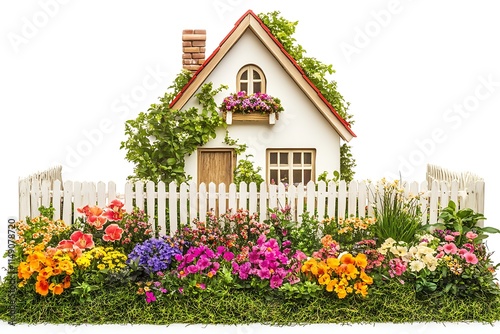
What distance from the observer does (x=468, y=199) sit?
12.3 meters

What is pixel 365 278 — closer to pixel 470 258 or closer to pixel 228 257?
pixel 470 258

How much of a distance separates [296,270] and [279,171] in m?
3.32

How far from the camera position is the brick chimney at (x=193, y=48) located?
540 inches

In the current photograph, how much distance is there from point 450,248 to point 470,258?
0.38 metres

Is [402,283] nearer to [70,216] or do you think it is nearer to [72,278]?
[72,278]

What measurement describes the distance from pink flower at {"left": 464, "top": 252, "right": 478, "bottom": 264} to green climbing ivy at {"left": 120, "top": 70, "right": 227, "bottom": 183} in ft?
17.0

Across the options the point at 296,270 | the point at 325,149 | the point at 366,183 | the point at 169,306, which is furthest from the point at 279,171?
the point at 169,306

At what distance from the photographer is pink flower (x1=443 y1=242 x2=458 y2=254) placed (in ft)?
35.8

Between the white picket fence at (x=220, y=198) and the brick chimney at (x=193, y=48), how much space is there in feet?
9.34

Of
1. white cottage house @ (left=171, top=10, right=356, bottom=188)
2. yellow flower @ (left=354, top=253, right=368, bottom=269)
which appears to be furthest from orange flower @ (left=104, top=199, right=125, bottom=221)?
yellow flower @ (left=354, top=253, right=368, bottom=269)

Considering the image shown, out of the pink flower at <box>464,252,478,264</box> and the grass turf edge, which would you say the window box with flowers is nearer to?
the grass turf edge

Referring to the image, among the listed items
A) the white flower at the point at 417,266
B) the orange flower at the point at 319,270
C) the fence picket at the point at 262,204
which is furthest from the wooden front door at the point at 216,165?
the white flower at the point at 417,266

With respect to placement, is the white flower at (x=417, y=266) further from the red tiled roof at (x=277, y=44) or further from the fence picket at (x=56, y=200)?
the fence picket at (x=56, y=200)

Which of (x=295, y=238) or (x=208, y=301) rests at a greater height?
(x=295, y=238)
